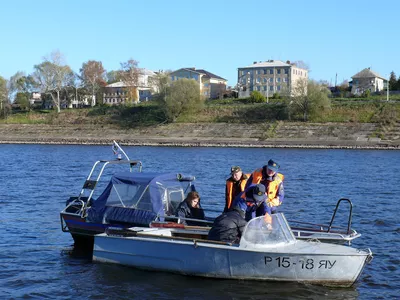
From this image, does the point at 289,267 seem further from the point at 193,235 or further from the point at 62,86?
the point at 62,86

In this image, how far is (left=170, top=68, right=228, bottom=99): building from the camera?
135375mm

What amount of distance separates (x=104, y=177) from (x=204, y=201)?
12.1m

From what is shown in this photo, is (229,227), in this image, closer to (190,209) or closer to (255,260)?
(255,260)

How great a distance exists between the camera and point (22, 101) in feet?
367

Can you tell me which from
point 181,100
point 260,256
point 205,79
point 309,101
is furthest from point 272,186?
point 205,79

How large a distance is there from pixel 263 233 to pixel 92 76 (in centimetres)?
11436

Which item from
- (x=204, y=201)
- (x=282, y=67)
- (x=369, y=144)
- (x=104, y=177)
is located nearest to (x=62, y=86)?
(x=282, y=67)

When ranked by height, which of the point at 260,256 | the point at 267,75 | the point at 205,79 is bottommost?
the point at 260,256

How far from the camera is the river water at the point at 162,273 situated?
41.1ft

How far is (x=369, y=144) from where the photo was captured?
6550cm

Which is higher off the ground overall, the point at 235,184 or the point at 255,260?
the point at 235,184

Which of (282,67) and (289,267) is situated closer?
(289,267)

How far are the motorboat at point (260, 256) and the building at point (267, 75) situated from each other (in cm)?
11328

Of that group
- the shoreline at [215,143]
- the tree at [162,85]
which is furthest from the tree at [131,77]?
the shoreline at [215,143]
